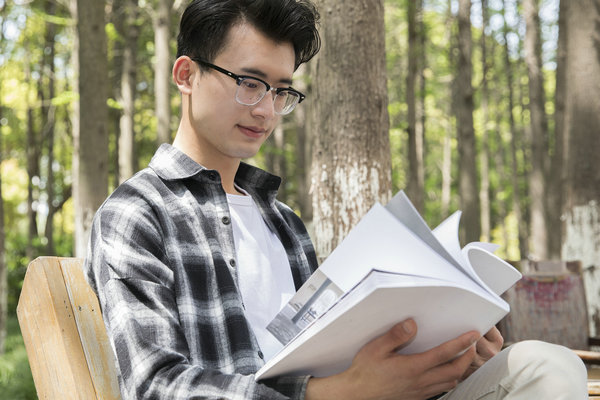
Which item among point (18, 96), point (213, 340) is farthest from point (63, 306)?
point (18, 96)

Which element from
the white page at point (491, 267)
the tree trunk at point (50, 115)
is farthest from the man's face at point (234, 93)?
the tree trunk at point (50, 115)

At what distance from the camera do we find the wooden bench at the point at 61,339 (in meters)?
1.92

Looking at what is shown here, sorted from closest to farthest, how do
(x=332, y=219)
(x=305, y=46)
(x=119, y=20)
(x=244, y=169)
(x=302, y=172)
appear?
(x=305, y=46)
(x=244, y=169)
(x=332, y=219)
(x=302, y=172)
(x=119, y=20)

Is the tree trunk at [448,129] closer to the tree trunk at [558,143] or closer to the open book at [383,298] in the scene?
the tree trunk at [558,143]

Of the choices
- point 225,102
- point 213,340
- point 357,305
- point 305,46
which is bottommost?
point 213,340

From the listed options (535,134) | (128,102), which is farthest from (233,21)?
(535,134)

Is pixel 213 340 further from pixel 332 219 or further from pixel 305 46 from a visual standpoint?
pixel 332 219

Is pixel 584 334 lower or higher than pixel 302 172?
lower

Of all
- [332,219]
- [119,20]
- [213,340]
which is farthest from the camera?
[119,20]

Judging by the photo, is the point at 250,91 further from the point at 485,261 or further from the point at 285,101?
the point at 485,261

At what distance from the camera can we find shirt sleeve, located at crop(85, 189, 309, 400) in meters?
1.58

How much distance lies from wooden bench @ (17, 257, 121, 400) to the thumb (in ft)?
2.84

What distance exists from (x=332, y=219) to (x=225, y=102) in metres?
2.20

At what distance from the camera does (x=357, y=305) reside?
133cm
